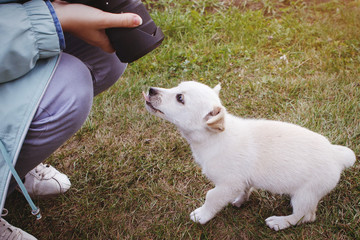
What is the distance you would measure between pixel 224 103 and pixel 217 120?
4.33ft

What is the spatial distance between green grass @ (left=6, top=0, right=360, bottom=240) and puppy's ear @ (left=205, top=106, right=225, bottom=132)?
0.74 m

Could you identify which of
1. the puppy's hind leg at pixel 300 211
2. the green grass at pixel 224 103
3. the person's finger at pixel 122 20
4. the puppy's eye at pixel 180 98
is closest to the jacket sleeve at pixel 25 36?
the person's finger at pixel 122 20

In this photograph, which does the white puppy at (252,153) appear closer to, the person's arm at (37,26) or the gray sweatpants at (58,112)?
the gray sweatpants at (58,112)

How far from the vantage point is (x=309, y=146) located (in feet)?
5.56

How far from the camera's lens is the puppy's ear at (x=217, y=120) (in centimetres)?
162

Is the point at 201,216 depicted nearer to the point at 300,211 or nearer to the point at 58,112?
the point at 300,211

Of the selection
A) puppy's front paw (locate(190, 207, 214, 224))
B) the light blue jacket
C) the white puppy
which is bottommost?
puppy's front paw (locate(190, 207, 214, 224))

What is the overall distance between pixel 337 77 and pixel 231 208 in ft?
6.01

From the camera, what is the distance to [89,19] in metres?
1.51

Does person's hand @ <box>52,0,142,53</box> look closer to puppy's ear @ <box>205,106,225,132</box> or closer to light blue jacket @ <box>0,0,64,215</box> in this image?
light blue jacket @ <box>0,0,64,215</box>

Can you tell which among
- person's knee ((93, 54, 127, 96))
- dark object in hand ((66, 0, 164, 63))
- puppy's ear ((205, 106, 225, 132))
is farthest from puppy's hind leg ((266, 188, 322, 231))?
person's knee ((93, 54, 127, 96))

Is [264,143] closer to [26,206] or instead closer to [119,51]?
[119,51]

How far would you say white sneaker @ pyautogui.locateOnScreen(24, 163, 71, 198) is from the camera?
2.16 metres

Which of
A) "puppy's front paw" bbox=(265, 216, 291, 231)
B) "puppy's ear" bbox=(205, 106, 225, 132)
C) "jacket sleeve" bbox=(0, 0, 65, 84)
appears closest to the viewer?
"jacket sleeve" bbox=(0, 0, 65, 84)
